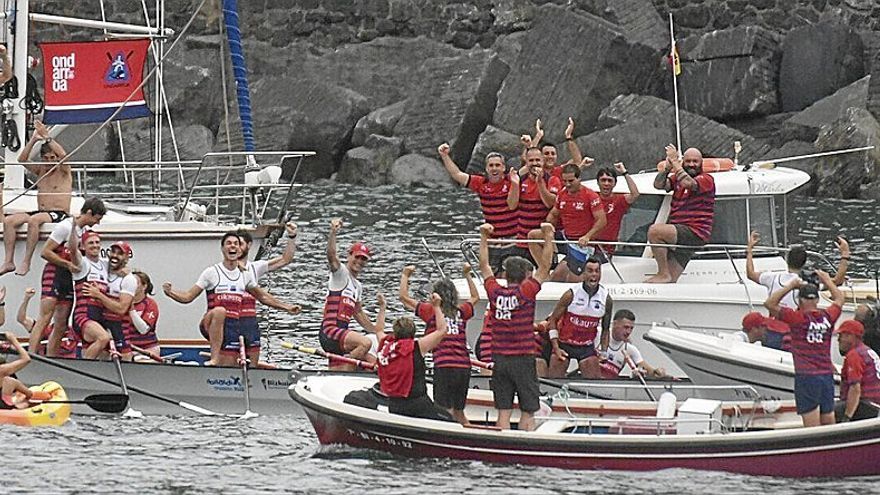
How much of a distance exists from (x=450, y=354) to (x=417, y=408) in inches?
20.0

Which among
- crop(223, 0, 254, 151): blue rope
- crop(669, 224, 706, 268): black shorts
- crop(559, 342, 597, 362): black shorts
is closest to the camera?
crop(559, 342, 597, 362): black shorts

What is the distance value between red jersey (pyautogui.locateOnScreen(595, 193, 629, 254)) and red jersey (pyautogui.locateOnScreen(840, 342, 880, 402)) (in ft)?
12.6

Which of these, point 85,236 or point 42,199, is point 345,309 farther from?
point 42,199

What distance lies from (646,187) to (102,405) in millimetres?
5616

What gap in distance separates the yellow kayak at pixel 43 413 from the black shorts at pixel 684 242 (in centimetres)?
587

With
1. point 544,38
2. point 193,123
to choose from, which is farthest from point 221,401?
point 193,123

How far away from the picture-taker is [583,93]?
1561 inches

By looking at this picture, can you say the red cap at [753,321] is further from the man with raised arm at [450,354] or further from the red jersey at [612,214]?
the man with raised arm at [450,354]

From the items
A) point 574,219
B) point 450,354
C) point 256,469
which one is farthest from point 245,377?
point 574,219

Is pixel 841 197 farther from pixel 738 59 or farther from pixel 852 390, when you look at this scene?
pixel 852 390

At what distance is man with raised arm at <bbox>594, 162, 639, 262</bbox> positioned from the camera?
702 inches

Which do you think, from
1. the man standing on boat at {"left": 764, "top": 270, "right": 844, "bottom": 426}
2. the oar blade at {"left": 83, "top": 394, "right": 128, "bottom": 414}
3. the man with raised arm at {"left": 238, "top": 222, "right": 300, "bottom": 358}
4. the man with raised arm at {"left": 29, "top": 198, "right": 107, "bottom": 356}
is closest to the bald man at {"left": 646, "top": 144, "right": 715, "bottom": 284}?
the man standing on boat at {"left": 764, "top": 270, "right": 844, "bottom": 426}

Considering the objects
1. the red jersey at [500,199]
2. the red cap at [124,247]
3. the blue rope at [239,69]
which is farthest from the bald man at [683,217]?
the red cap at [124,247]

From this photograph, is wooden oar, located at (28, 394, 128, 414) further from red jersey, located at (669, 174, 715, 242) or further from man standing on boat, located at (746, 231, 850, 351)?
man standing on boat, located at (746, 231, 850, 351)
